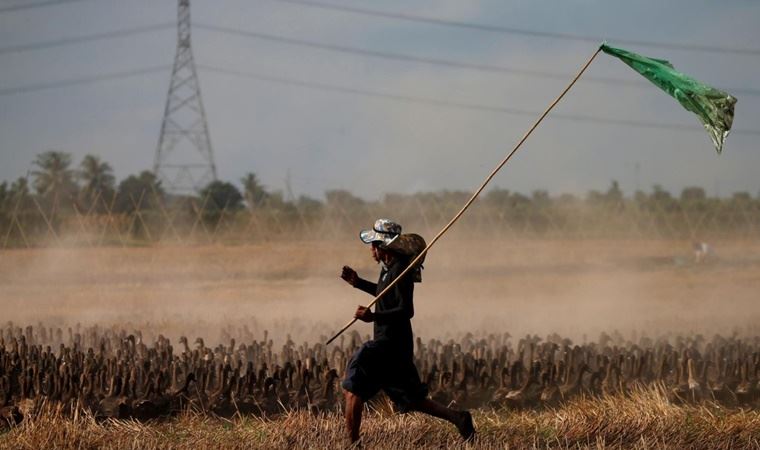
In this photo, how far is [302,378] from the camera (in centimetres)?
1151

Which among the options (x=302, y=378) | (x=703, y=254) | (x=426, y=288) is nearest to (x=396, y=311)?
(x=302, y=378)

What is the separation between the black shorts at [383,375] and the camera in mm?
9266

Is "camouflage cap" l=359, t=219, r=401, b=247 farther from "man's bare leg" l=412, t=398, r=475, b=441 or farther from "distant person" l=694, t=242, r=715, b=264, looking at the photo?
"distant person" l=694, t=242, r=715, b=264

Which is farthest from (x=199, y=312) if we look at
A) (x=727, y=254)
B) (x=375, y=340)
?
(x=727, y=254)

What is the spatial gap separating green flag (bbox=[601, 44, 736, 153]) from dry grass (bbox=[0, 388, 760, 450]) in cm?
230

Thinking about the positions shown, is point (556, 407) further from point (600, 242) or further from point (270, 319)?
point (600, 242)

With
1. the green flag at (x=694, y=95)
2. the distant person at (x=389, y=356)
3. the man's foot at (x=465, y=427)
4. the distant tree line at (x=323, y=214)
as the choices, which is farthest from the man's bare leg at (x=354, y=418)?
the distant tree line at (x=323, y=214)

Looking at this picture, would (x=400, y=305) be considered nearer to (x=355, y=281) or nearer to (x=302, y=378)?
(x=355, y=281)

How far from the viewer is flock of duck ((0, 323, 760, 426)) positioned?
1116 centimetres

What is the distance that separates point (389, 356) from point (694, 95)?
3.04 metres

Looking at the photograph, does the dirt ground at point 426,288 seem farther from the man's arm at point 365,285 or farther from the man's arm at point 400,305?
the man's arm at point 400,305

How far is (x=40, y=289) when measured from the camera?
2434cm

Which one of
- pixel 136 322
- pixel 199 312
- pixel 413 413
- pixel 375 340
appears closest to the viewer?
pixel 375 340

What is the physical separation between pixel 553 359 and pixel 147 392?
3996 mm
